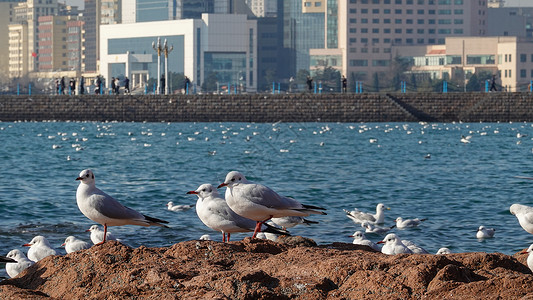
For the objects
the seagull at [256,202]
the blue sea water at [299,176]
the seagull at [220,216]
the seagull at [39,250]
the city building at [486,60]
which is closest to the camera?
the seagull at [256,202]

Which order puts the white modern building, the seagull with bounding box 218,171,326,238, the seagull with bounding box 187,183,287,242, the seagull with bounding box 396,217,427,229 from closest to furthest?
the seagull with bounding box 218,171,326,238 → the seagull with bounding box 187,183,287,242 → the seagull with bounding box 396,217,427,229 → the white modern building

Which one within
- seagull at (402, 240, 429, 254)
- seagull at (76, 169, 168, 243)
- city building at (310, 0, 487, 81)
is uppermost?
city building at (310, 0, 487, 81)

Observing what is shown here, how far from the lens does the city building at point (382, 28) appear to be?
6289 inches

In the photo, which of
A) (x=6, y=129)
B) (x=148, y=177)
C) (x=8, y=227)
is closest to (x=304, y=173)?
(x=148, y=177)

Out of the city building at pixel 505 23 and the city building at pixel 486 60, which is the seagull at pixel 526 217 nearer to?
the city building at pixel 486 60

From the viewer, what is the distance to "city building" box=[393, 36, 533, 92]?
142500mm

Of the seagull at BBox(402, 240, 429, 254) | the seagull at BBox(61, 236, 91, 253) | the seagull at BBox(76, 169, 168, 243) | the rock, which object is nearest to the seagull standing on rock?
the seagull at BBox(61, 236, 91, 253)

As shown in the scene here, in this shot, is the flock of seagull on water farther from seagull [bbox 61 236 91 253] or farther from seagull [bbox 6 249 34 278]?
seagull [bbox 61 236 91 253]

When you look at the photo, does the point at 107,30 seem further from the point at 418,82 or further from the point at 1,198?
the point at 1,198

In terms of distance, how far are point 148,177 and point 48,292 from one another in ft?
58.6

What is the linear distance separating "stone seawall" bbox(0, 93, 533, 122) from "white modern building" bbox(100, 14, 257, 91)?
79229 millimetres

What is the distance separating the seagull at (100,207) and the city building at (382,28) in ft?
485

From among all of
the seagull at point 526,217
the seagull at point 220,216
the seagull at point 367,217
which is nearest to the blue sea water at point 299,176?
the seagull at point 367,217

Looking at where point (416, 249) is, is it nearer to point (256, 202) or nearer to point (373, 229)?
point (256, 202)
